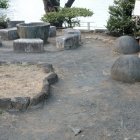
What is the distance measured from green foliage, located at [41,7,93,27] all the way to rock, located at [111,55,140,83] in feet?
29.4

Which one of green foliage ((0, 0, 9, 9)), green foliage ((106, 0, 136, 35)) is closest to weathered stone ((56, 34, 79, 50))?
green foliage ((106, 0, 136, 35))

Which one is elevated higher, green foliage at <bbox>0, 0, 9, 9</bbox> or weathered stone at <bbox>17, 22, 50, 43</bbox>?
green foliage at <bbox>0, 0, 9, 9</bbox>

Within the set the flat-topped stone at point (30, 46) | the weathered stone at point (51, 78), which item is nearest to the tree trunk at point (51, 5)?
the flat-topped stone at point (30, 46)

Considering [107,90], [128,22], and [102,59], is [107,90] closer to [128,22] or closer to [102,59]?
[102,59]

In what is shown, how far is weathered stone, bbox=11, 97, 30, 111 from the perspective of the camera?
7.09 m

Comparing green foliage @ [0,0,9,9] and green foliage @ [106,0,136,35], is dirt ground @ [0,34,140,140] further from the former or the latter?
green foliage @ [0,0,9,9]

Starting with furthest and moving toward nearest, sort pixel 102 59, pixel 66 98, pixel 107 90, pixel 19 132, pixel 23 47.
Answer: pixel 23 47 → pixel 102 59 → pixel 107 90 → pixel 66 98 → pixel 19 132

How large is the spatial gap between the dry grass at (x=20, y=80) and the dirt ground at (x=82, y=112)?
46 centimetres

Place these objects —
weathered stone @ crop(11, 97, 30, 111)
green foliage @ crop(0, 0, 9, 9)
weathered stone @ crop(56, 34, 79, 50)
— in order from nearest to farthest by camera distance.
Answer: weathered stone @ crop(11, 97, 30, 111) → weathered stone @ crop(56, 34, 79, 50) → green foliage @ crop(0, 0, 9, 9)

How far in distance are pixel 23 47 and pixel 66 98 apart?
5313 millimetres

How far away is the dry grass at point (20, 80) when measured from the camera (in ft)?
26.0

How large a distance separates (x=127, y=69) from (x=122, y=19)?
22.4 ft

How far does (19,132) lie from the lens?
20.3ft

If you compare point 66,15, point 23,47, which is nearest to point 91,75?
point 23,47
